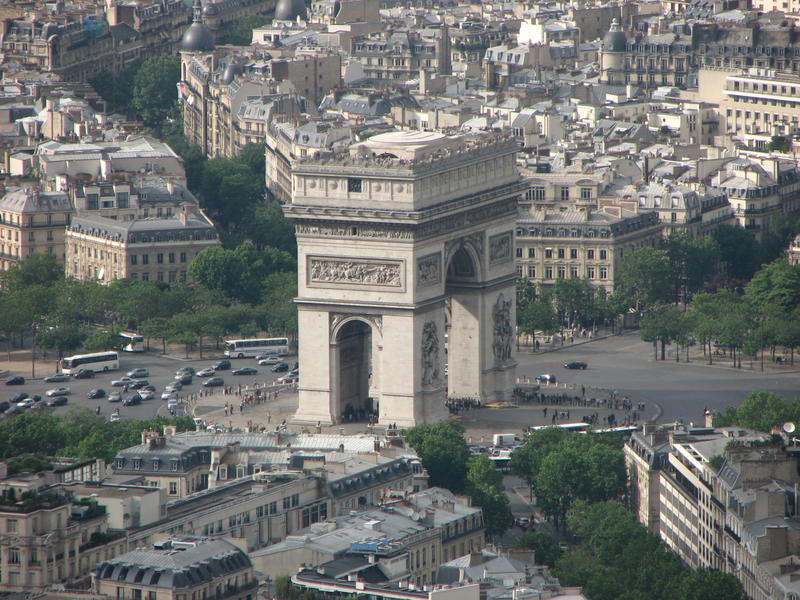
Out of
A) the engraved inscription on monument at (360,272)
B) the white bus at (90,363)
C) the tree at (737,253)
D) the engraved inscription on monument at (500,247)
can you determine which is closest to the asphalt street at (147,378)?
the white bus at (90,363)

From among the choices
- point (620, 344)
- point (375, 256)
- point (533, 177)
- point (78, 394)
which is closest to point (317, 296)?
point (375, 256)

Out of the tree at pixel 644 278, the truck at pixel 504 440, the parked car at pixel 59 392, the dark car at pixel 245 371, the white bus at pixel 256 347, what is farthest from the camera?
the tree at pixel 644 278

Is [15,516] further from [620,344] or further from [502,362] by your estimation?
[620,344]

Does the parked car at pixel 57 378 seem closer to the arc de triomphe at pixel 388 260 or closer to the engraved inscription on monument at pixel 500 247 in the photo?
the arc de triomphe at pixel 388 260

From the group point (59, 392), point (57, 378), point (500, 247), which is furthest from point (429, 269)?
point (57, 378)

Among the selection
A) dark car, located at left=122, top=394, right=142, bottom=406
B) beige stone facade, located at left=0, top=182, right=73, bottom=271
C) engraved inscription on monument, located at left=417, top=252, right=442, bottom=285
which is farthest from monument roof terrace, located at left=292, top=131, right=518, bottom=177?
beige stone facade, located at left=0, top=182, right=73, bottom=271

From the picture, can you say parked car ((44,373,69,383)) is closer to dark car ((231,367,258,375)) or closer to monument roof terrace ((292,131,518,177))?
dark car ((231,367,258,375))
